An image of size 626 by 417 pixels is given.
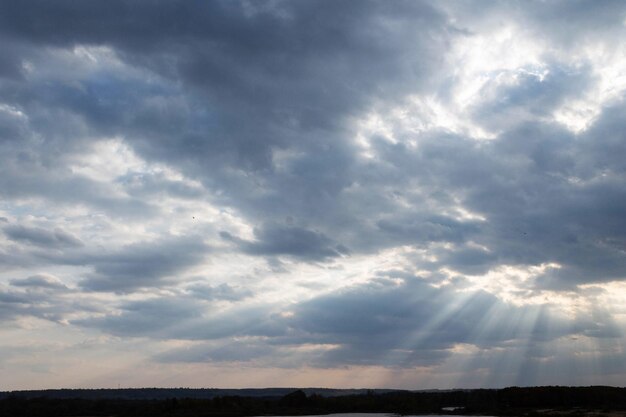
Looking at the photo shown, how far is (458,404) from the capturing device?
142 meters

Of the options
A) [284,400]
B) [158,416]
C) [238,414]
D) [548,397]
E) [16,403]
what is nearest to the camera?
[158,416]

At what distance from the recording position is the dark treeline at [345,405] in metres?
111

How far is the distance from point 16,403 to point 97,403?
16.1m

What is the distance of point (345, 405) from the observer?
130875 millimetres

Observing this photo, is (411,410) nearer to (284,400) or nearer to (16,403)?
A: (284,400)

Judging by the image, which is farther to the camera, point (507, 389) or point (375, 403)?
point (375, 403)

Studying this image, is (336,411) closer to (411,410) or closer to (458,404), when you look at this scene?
(411,410)

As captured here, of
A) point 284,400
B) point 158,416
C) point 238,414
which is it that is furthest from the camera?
point 284,400

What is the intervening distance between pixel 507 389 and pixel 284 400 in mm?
48339

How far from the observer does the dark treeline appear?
11056 cm

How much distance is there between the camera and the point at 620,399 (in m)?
125

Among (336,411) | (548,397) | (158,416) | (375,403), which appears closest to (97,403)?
(158,416)

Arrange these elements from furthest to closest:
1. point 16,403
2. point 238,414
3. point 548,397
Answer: point 16,403, point 548,397, point 238,414

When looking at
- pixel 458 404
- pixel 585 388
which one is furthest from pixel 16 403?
pixel 585 388
